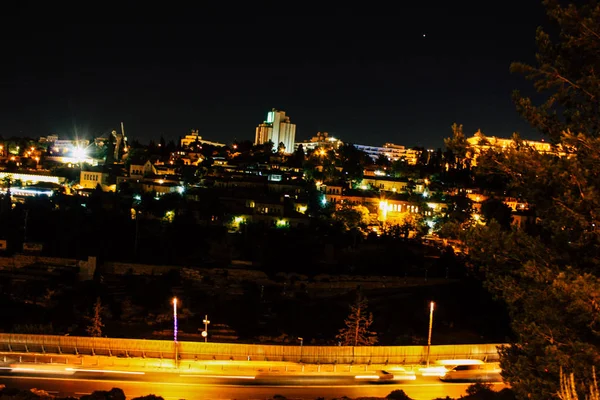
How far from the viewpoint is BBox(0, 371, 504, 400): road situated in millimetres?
9859

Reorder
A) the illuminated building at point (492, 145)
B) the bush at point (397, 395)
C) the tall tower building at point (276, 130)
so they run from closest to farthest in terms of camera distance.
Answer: the illuminated building at point (492, 145), the bush at point (397, 395), the tall tower building at point (276, 130)

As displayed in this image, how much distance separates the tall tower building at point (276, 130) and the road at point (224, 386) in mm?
71111

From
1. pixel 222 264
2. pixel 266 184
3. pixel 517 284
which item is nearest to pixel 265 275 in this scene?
pixel 222 264

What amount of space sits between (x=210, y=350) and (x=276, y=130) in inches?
2826

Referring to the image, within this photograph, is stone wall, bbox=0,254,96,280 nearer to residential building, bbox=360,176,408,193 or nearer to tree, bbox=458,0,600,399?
tree, bbox=458,0,600,399

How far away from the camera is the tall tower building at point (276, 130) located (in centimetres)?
8162

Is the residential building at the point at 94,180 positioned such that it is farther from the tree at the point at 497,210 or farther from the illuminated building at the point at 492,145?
the illuminated building at the point at 492,145

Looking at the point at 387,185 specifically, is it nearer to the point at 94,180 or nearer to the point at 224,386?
the point at 94,180

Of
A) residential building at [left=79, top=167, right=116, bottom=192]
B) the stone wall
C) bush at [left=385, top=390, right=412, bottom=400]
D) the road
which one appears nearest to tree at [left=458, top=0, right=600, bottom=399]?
bush at [left=385, top=390, right=412, bottom=400]

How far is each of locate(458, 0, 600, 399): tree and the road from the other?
15.2ft

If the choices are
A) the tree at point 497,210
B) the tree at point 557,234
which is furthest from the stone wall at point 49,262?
the tree at point 497,210

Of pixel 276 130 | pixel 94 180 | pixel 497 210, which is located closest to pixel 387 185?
pixel 497 210

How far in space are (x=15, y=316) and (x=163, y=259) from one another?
27.2ft

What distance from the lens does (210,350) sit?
11.6 meters
